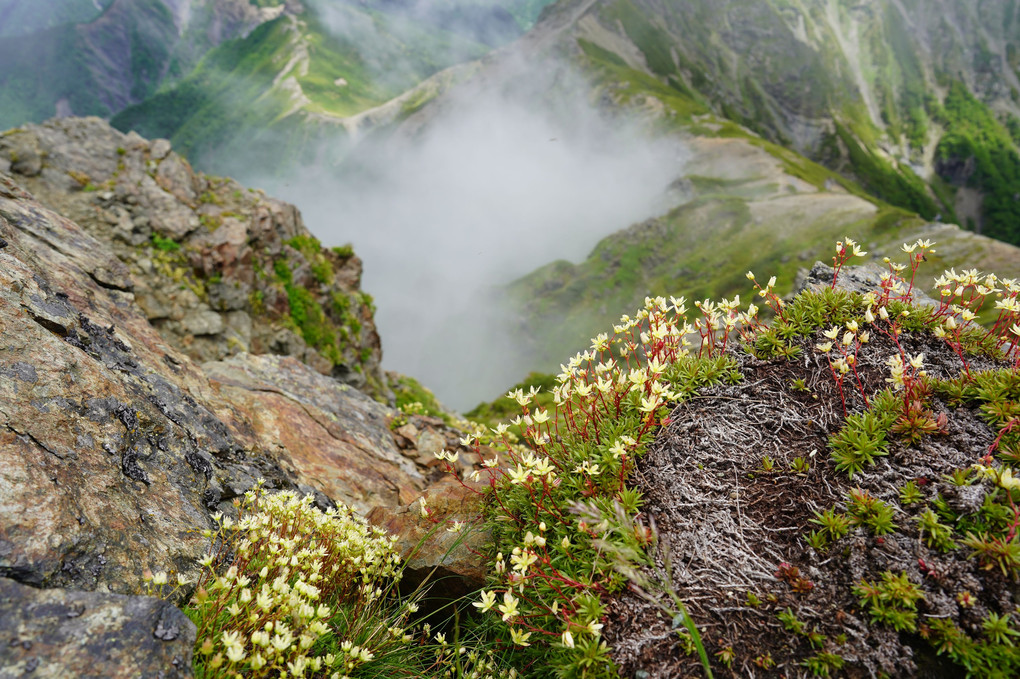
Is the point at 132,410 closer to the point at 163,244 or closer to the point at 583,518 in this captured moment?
the point at 583,518

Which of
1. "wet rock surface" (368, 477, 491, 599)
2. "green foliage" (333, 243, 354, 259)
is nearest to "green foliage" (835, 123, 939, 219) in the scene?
"green foliage" (333, 243, 354, 259)

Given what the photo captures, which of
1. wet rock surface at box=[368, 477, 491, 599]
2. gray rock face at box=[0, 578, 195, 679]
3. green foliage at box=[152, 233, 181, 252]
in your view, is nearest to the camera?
gray rock face at box=[0, 578, 195, 679]

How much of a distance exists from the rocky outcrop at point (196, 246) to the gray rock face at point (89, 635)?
1129 centimetres

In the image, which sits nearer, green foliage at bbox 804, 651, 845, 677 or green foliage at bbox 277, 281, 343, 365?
green foliage at bbox 804, 651, 845, 677

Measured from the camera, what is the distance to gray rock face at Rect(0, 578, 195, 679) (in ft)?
7.74

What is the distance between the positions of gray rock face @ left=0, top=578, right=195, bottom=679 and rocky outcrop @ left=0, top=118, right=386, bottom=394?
37.0 feet

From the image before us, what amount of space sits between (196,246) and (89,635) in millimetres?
15432

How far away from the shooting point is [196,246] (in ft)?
49.2

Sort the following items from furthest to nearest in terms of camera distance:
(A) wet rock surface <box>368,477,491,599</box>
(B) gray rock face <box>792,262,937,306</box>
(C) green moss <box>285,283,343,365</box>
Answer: (C) green moss <box>285,283,343,365</box>, (B) gray rock face <box>792,262,937,306</box>, (A) wet rock surface <box>368,477,491,599</box>

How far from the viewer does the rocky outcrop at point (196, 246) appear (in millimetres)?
13344

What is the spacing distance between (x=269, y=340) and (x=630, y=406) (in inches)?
570

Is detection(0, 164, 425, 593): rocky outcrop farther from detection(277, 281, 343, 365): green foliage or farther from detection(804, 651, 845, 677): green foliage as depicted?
detection(277, 281, 343, 365): green foliage

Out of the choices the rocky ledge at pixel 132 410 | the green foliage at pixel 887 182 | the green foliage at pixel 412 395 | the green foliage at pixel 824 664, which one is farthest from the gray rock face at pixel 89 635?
the green foliage at pixel 887 182

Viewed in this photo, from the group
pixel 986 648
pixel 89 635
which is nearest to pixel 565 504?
pixel 986 648
